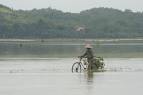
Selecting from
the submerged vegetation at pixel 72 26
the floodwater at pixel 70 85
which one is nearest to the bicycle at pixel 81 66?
the floodwater at pixel 70 85

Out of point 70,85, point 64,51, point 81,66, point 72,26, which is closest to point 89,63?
point 81,66

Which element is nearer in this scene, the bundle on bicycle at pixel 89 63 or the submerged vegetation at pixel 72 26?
the bundle on bicycle at pixel 89 63

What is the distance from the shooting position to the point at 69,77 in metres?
26.1

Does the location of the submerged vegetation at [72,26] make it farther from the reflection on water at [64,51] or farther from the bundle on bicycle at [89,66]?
the bundle on bicycle at [89,66]

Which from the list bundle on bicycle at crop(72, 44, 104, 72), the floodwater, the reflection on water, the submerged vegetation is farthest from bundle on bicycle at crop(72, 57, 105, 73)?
the submerged vegetation

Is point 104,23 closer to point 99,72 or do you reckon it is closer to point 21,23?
point 21,23

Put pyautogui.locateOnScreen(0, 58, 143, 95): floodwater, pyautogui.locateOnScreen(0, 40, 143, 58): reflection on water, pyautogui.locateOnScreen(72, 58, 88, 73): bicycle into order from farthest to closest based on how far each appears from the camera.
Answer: pyautogui.locateOnScreen(0, 40, 143, 58): reflection on water → pyautogui.locateOnScreen(72, 58, 88, 73): bicycle → pyautogui.locateOnScreen(0, 58, 143, 95): floodwater

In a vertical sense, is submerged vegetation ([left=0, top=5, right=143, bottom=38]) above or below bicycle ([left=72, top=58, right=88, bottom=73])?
above

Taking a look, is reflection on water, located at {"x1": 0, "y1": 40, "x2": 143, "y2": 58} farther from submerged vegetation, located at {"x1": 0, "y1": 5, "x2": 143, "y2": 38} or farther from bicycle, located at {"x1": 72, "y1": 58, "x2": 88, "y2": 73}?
submerged vegetation, located at {"x1": 0, "y1": 5, "x2": 143, "y2": 38}

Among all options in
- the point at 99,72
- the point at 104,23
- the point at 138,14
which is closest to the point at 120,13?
the point at 138,14

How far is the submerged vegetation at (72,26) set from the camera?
15525cm

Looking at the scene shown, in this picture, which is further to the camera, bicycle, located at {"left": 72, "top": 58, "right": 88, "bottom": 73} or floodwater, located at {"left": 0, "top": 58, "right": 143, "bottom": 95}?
bicycle, located at {"left": 72, "top": 58, "right": 88, "bottom": 73}

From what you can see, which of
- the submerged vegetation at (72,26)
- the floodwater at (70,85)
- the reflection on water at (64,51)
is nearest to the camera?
the floodwater at (70,85)

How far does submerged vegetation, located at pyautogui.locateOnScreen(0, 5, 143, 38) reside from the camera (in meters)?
155
